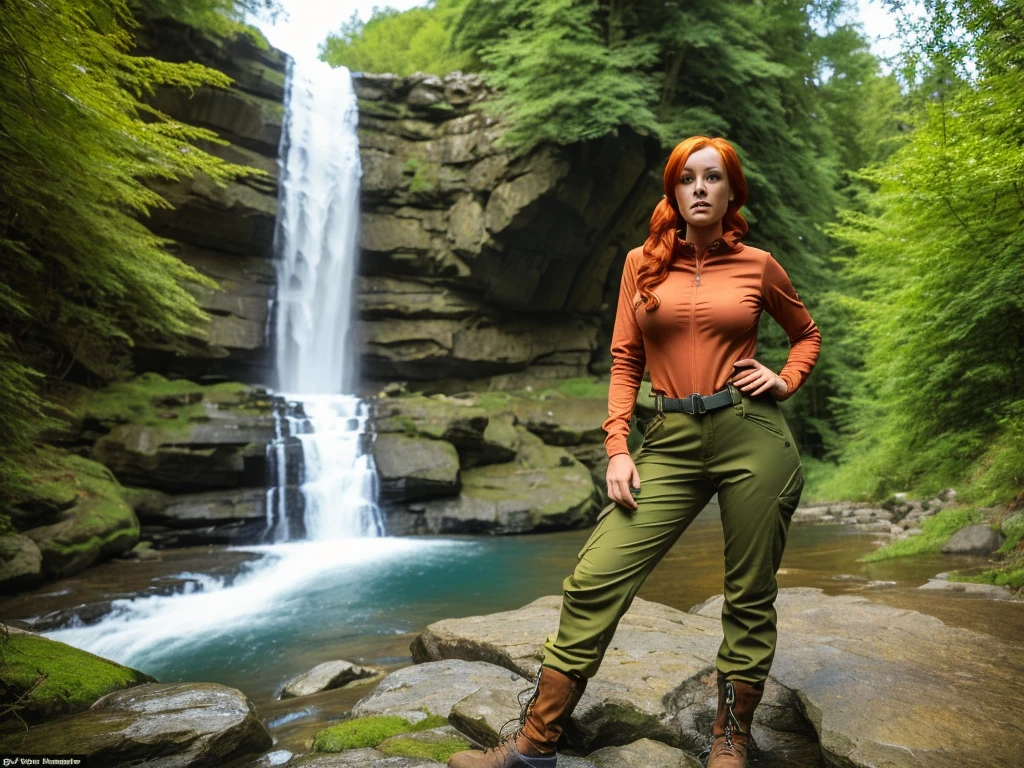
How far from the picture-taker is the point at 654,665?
3367mm

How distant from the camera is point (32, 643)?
12.9 feet

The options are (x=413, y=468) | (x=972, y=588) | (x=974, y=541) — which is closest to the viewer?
(x=972, y=588)

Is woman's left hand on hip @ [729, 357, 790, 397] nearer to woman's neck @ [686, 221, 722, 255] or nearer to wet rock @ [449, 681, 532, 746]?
woman's neck @ [686, 221, 722, 255]

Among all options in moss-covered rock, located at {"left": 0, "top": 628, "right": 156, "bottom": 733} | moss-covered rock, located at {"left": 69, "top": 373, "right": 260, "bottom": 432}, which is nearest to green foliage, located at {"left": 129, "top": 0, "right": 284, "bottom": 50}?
moss-covered rock, located at {"left": 69, "top": 373, "right": 260, "bottom": 432}

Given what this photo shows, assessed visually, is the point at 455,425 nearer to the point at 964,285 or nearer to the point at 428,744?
the point at 964,285

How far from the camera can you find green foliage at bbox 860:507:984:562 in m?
7.30

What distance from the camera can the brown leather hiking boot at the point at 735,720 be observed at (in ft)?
7.51

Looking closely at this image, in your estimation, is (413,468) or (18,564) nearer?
(18,564)

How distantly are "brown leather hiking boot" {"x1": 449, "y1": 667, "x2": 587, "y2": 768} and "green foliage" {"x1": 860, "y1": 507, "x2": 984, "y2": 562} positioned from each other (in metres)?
6.50

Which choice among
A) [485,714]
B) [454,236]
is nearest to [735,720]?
[485,714]

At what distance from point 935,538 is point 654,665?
18.6 ft

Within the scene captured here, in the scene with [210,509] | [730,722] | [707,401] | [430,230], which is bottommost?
[210,509]

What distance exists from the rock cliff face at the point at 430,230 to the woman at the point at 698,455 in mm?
15369

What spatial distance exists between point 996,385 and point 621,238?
13.8 meters
